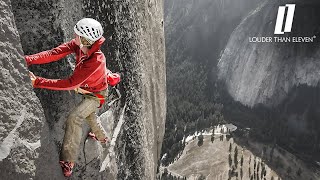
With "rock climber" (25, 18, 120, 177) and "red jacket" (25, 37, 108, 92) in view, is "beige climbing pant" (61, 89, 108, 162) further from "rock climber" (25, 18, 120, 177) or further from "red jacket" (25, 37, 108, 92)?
"red jacket" (25, 37, 108, 92)

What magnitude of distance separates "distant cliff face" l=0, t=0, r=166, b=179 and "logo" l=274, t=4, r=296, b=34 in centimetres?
4177

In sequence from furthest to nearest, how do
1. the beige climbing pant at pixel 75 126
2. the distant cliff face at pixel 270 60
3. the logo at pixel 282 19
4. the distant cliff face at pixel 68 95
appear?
1. the logo at pixel 282 19
2. the distant cliff face at pixel 270 60
3. the beige climbing pant at pixel 75 126
4. the distant cliff face at pixel 68 95

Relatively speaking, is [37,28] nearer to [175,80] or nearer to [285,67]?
[285,67]

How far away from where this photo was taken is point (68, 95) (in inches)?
326

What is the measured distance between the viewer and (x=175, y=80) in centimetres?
7106

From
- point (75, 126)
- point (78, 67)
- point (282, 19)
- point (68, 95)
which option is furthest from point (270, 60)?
point (78, 67)

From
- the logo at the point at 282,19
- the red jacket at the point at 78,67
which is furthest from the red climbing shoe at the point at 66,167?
the logo at the point at 282,19

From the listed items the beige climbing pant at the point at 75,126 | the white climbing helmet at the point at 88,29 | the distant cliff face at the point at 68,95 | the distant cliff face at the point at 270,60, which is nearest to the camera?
the distant cliff face at the point at 68,95

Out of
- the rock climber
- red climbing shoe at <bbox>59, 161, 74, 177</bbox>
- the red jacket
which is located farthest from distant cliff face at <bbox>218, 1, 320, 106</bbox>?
red climbing shoe at <bbox>59, 161, 74, 177</bbox>

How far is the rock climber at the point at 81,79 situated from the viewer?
6.99 metres

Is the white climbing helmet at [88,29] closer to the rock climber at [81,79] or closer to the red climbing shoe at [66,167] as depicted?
the rock climber at [81,79]

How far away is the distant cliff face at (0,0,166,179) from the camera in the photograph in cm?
630

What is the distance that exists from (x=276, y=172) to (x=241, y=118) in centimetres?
1745

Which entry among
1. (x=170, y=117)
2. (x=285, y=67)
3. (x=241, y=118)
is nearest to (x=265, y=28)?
(x=285, y=67)
